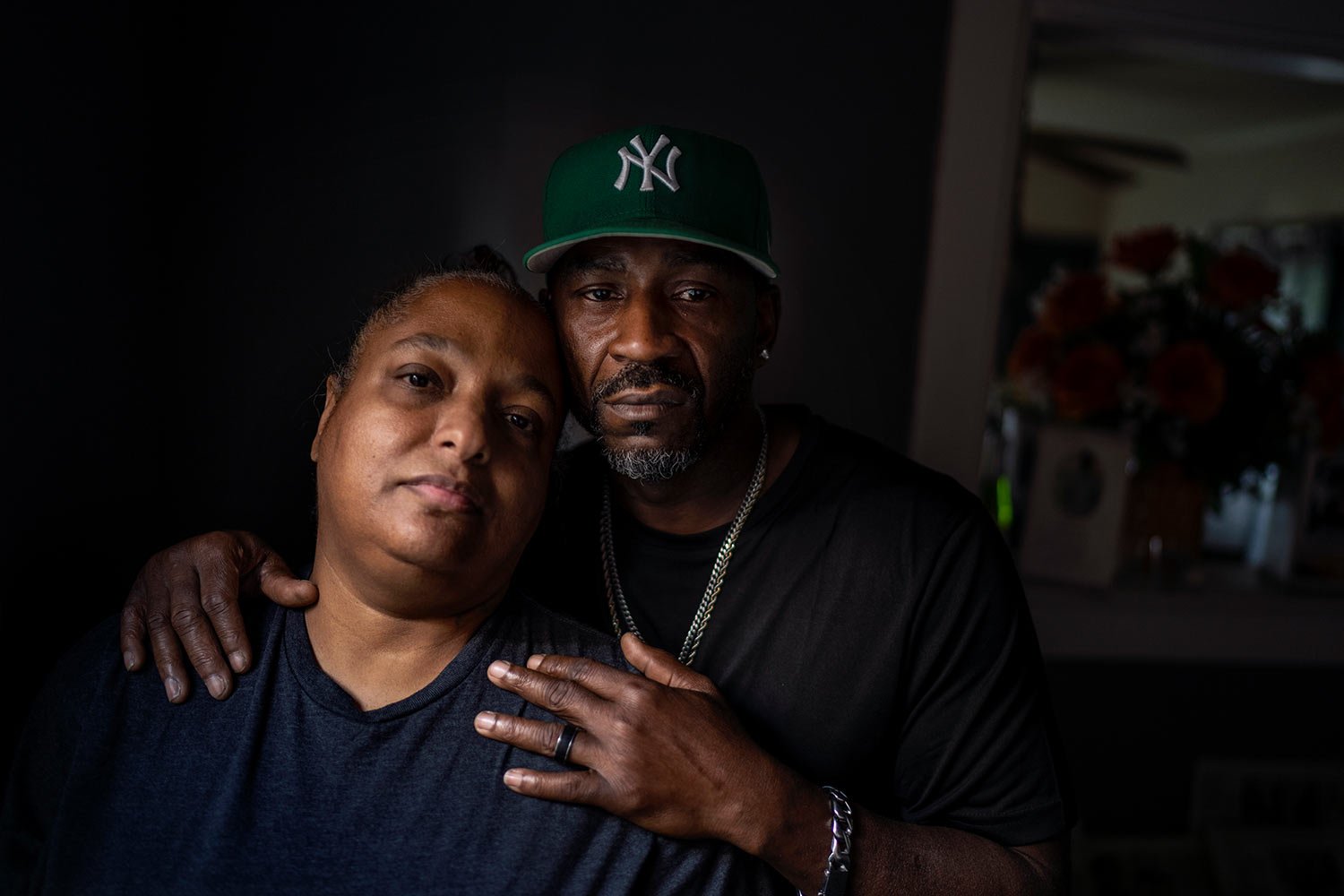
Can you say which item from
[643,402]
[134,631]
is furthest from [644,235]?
[134,631]

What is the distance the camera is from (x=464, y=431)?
1217 millimetres

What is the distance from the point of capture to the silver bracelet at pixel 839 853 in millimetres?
1370

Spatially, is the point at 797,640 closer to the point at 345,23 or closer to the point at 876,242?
the point at 876,242

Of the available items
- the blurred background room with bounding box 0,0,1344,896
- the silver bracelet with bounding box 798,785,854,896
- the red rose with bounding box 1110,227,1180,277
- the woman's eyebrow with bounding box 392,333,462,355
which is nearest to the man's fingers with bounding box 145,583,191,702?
the blurred background room with bounding box 0,0,1344,896

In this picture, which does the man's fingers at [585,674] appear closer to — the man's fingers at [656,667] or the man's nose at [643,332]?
the man's fingers at [656,667]

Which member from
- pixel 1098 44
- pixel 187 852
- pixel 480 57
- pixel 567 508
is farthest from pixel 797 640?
pixel 1098 44

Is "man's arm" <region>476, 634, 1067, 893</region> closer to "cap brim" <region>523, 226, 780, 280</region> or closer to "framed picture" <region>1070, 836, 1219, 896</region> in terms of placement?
"cap brim" <region>523, 226, 780, 280</region>

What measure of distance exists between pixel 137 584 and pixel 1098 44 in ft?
7.99

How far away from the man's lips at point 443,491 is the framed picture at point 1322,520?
256 centimetres

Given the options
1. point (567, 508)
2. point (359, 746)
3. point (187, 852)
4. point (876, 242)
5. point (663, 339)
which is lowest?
point (187, 852)

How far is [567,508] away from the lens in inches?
72.1

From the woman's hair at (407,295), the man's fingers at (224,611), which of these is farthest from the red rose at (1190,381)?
the man's fingers at (224,611)

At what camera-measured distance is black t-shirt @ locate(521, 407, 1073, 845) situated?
5.15 ft

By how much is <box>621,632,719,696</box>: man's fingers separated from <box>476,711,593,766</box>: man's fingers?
5.6 inches
